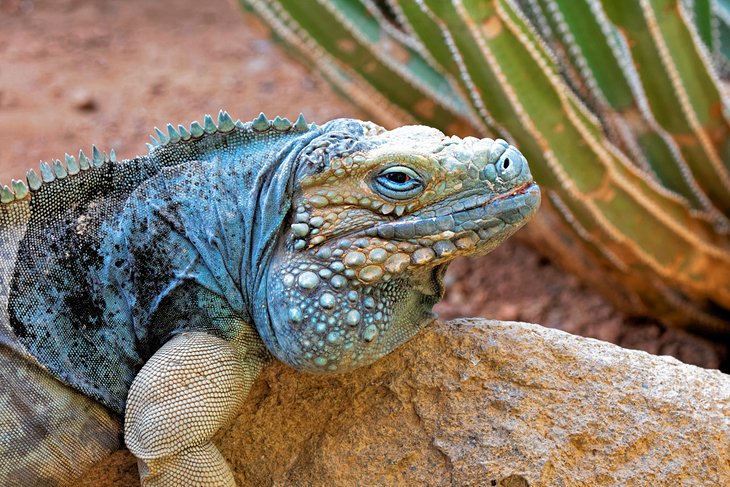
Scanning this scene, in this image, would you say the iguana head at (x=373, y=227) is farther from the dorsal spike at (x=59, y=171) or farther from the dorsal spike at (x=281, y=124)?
the dorsal spike at (x=59, y=171)

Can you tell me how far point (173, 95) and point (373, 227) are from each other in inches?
303

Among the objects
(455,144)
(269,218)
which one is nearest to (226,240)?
(269,218)

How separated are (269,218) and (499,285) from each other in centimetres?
437

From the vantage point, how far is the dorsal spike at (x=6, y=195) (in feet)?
10.00

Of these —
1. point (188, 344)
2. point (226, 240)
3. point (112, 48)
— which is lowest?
point (112, 48)

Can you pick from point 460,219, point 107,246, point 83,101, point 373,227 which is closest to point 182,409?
point 107,246

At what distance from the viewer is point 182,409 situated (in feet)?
9.34

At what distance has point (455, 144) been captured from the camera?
113 inches

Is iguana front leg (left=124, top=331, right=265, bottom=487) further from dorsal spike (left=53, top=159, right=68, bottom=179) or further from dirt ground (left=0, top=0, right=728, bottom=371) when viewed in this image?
dirt ground (left=0, top=0, right=728, bottom=371)

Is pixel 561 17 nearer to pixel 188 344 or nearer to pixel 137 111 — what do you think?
pixel 188 344

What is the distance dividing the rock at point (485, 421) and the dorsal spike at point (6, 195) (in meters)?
1.00

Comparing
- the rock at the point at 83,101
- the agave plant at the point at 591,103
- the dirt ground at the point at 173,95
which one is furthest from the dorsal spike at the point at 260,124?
the rock at the point at 83,101

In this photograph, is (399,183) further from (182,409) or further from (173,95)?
(173,95)

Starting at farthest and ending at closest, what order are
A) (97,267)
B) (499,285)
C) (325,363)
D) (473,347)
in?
(499,285), (473,347), (97,267), (325,363)
